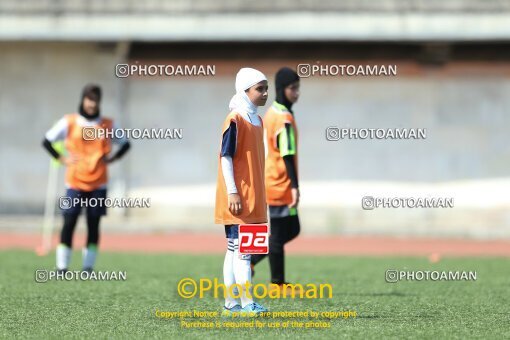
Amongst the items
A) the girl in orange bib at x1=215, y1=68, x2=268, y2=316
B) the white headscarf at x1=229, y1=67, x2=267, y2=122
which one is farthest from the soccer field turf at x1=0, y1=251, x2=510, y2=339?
the white headscarf at x1=229, y1=67, x2=267, y2=122

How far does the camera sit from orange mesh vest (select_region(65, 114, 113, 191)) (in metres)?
12.5

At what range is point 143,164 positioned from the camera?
22.0 meters

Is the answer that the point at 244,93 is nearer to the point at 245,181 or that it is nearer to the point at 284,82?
the point at 245,181

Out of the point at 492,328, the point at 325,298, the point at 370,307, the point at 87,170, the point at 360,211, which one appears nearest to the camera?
the point at 492,328

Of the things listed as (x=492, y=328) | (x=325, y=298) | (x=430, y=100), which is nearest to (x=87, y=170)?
(x=325, y=298)

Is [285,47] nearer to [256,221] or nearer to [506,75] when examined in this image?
[506,75]

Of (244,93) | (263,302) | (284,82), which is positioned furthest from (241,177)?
(284,82)

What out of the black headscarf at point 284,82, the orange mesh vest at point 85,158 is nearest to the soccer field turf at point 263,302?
the orange mesh vest at point 85,158

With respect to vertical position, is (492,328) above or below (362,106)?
below

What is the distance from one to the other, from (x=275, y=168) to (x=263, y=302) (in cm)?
147

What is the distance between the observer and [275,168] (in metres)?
10.7

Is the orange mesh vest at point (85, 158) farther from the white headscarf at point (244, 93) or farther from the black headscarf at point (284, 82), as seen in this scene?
the white headscarf at point (244, 93)

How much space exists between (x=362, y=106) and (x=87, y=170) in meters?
10.3

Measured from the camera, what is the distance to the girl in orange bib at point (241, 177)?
867cm
